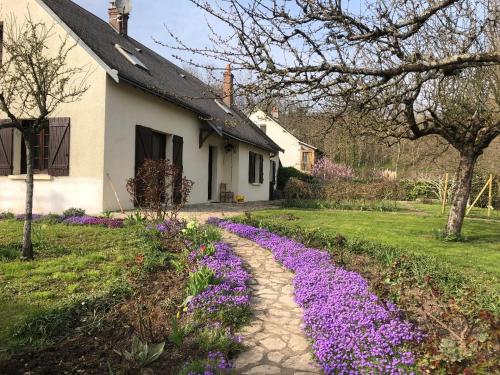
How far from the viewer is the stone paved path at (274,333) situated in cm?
344

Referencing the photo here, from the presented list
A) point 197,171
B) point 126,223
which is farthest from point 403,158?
point 126,223

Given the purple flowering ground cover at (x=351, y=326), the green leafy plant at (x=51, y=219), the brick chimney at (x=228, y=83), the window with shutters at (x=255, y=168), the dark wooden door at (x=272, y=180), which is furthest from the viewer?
the dark wooden door at (x=272, y=180)

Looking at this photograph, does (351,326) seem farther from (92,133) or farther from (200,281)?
(92,133)

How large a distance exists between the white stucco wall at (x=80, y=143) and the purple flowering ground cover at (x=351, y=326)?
733 cm

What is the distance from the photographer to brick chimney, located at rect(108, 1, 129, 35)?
55.4 feet

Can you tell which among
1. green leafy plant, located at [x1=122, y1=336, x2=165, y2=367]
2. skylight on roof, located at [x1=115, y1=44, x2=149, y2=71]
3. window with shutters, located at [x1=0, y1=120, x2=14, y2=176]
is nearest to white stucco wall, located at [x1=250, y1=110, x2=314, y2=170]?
skylight on roof, located at [x1=115, y1=44, x2=149, y2=71]

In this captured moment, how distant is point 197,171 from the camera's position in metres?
16.2

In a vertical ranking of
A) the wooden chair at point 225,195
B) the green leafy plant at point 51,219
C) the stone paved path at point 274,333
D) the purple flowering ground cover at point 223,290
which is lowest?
the stone paved path at point 274,333

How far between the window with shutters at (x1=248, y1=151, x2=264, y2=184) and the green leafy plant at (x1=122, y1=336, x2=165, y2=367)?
60.1ft

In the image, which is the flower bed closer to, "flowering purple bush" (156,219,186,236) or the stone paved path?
the stone paved path

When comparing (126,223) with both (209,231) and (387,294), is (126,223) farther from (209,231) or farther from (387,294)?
(387,294)

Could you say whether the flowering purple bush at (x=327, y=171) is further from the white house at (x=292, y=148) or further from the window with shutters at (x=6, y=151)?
the window with shutters at (x=6, y=151)

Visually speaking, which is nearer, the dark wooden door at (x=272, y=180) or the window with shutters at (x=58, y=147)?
the window with shutters at (x=58, y=147)

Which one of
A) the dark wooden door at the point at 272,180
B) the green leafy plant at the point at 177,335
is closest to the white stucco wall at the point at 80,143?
the green leafy plant at the point at 177,335
